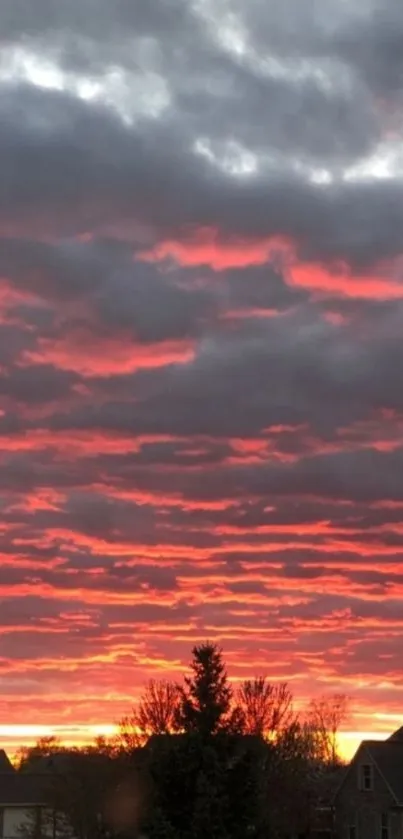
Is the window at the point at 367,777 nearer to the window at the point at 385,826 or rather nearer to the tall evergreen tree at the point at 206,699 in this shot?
the window at the point at 385,826

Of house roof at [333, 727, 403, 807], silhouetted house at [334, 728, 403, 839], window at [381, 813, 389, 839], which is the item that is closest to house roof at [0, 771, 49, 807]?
silhouetted house at [334, 728, 403, 839]

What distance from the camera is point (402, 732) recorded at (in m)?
106

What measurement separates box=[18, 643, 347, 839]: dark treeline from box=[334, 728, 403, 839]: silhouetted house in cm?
226

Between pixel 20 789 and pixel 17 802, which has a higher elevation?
pixel 20 789

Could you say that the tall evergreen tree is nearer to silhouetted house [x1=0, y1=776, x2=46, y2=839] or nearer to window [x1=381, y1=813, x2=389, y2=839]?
window [x1=381, y1=813, x2=389, y2=839]

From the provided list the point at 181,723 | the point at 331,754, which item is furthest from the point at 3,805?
the point at 181,723

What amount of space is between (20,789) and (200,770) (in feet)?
240

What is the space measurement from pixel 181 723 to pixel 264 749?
30769 millimetres

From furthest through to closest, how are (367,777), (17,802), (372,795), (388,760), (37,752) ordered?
(37,752) < (17,802) < (388,760) < (367,777) < (372,795)

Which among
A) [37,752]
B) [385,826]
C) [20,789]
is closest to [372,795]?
[385,826]

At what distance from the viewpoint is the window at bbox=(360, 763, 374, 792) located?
293 ft

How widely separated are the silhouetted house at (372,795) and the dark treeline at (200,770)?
2260 millimetres

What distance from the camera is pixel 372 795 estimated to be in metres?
88.8

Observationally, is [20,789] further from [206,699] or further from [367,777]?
[206,699]
